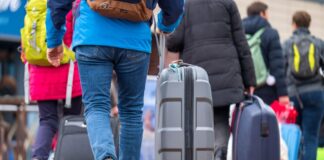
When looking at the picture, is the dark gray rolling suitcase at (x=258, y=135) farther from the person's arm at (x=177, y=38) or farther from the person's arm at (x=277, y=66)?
the person's arm at (x=277, y=66)

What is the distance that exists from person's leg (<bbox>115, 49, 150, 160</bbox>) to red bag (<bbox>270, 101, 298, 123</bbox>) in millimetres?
3446

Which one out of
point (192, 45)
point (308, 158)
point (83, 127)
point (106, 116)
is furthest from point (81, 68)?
point (308, 158)

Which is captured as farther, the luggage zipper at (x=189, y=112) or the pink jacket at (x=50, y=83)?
the pink jacket at (x=50, y=83)

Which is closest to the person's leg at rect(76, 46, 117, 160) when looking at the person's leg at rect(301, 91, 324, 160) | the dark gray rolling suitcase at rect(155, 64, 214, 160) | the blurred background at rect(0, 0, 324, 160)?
the dark gray rolling suitcase at rect(155, 64, 214, 160)

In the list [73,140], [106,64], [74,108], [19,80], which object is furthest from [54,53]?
[19,80]

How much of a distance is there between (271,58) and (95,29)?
12.3ft

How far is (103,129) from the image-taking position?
15.4 feet

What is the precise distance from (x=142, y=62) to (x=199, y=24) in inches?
67.3

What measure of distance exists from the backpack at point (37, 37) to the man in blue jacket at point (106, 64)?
142 centimetres

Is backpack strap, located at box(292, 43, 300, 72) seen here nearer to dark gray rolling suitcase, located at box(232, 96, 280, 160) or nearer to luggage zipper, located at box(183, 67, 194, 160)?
dark gray rolling suitcase, located at box(232, 96, 280, 160)

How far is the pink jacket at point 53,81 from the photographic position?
21.6ft

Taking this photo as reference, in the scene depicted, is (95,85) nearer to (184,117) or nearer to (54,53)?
(54,53)

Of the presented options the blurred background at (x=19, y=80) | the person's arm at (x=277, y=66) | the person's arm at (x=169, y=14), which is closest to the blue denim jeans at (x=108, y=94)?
the person's arm at (x=169, y=14)

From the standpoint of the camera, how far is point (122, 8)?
478 centimetres
